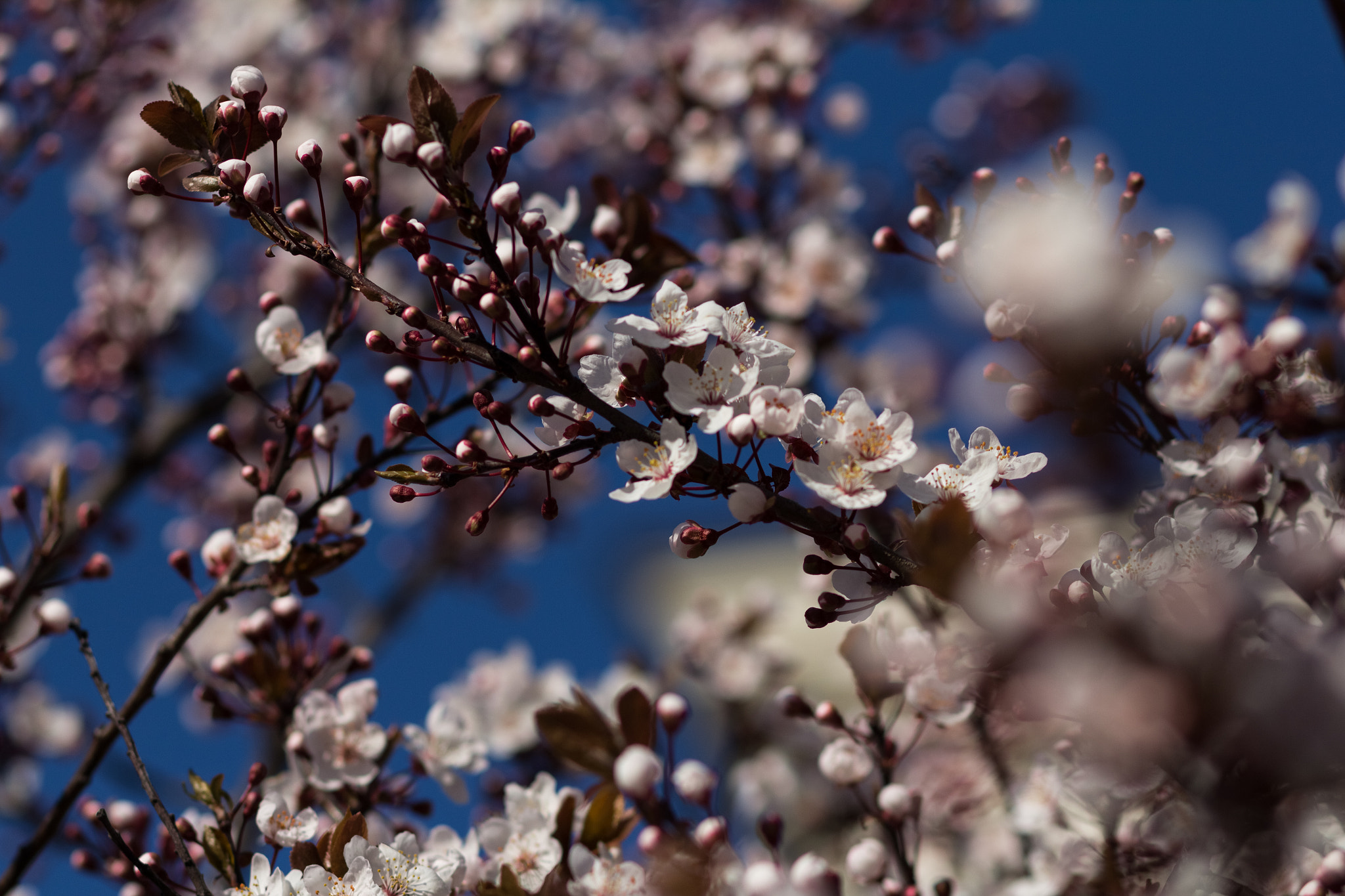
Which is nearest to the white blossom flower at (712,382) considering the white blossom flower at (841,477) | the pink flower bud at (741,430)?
the pink flower bud at (741,430)

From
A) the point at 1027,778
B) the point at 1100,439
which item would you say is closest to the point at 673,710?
the point at 1100,439


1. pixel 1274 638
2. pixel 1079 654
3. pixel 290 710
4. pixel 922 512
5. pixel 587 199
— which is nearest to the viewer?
pixel 1079 654

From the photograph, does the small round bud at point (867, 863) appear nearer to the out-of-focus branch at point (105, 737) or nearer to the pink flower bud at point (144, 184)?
the out-of-focus branch at point (105, 737)

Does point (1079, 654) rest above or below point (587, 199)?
below

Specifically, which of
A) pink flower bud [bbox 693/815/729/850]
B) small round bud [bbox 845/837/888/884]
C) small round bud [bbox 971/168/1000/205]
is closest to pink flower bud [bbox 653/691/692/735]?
pink flower bud [bbox 693/815/729/850]

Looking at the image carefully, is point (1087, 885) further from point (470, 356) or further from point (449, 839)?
point (470, 356)

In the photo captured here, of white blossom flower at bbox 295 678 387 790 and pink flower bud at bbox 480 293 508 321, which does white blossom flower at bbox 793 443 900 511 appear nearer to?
pink flower bud at bbox 480 293 508 321

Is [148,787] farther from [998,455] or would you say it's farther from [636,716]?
[998,455]
